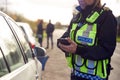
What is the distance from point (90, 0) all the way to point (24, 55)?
1.01m

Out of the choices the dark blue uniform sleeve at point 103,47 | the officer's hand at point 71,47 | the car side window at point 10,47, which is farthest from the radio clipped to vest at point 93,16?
the car side window at point 10,47

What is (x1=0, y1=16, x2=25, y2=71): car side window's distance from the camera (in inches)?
168

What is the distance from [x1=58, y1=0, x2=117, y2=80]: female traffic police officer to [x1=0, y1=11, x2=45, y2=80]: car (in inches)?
18.1

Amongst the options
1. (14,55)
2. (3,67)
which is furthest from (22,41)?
(3,67)

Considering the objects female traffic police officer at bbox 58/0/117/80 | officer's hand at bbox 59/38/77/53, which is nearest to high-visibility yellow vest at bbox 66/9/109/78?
female traffic police officer at bbox 58/0/117/80

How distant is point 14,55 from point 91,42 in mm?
783

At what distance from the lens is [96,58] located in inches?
183

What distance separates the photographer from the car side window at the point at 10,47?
4280 mm

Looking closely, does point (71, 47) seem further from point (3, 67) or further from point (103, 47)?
point (3, 67)

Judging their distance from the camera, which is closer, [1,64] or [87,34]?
[1,64]

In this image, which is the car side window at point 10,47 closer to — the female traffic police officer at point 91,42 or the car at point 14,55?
the car at point 14,55

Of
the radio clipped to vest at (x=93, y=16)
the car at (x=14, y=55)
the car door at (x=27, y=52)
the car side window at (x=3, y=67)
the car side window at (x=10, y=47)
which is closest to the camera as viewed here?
the car side window at (x=3, y=67)

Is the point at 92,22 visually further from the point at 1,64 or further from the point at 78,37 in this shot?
the point at 1,64

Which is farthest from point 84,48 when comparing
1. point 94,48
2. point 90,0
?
point 90,0
